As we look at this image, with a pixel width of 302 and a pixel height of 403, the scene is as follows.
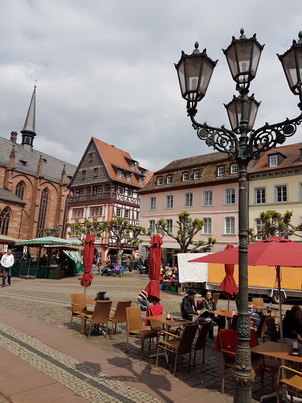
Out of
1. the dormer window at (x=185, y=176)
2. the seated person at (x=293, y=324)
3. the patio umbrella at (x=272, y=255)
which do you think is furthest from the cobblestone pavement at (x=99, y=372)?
the dormer window at (x=185, y=176)

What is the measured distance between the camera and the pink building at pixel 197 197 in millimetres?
29312

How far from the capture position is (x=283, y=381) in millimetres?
4176

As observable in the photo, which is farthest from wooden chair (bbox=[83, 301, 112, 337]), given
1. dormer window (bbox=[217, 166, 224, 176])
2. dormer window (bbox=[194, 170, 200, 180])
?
dormer window (bbox=[194, 170, 200, 180])

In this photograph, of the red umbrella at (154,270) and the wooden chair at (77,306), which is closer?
the wooden chair at (77,306)

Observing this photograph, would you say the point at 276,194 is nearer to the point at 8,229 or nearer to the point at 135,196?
Result: the point at 135,196

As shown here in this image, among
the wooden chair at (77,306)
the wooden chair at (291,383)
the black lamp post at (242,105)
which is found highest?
the black lamp post at (242,105)

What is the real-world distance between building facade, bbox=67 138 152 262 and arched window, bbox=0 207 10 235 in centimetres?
875

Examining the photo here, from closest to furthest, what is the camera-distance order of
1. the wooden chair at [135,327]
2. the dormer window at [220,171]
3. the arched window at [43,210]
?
1. the wooden chair at [135,327]
2. the dormer window at [220,171]
3. the arched window at [43,210]

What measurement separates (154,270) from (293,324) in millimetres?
4185

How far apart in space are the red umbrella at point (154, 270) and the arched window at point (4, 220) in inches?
1569

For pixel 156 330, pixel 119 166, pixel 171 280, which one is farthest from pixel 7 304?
pixel 119 166

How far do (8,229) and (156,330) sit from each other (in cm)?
4279

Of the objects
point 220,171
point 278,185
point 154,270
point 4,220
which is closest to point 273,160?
point 278,185

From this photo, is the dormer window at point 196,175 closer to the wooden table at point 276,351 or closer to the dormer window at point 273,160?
A: the dormer window at point 273,160
